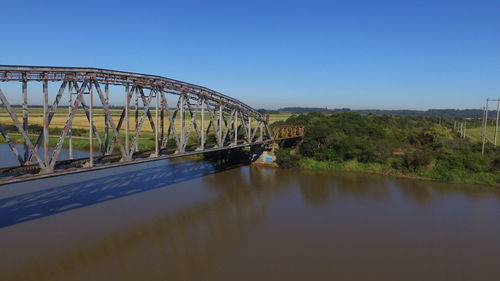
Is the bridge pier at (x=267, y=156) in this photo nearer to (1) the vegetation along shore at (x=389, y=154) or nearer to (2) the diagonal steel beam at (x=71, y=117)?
(1) the vegetation along shore at (x=389, y=154)

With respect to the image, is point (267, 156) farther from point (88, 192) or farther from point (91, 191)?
point (88, 192)

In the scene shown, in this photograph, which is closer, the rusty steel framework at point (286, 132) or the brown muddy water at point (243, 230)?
the brown muddy water at point (243, 230)

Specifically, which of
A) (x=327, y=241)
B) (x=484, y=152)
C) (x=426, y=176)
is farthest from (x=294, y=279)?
(x=484, y=152)

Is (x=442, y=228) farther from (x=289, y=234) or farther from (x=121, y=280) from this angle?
(x=121, y=280)

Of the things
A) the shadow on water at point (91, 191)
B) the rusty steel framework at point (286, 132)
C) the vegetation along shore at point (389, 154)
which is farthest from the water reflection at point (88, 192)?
the vegetation along shore at point (389, 154)

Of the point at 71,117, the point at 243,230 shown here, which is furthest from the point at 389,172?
the point at 71,117

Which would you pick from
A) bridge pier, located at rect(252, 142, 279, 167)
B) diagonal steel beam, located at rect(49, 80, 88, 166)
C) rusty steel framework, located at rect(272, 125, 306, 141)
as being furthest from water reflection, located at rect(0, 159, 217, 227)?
rusty steel framework, located at rect(272, 125, 306, 141)
